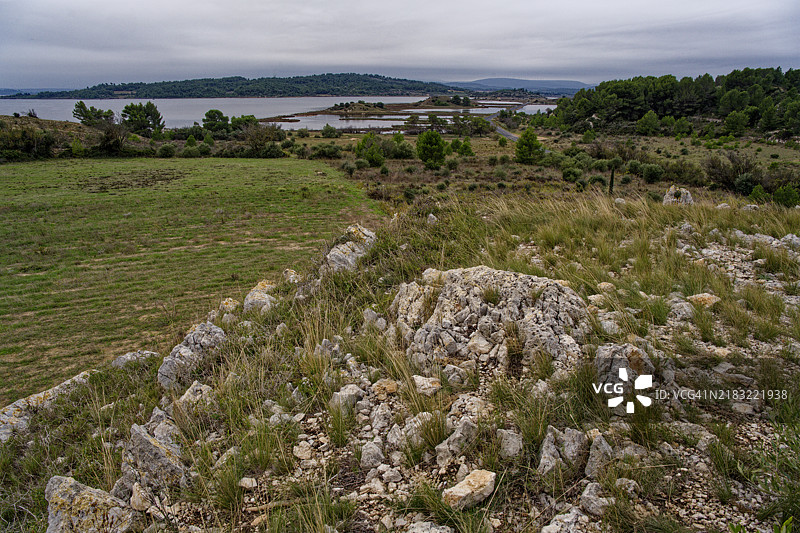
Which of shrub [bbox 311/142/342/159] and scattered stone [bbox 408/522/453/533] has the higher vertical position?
shrub [bbox 311/142/342/159]

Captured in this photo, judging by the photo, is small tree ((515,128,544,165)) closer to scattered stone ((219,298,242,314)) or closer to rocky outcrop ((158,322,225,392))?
scattered stone ((219,298,242,314))

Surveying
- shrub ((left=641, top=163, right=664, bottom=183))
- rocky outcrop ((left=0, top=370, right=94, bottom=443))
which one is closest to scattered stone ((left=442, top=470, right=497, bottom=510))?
rocky outcrop ((left=0, top=370, right=94, bottom=443))

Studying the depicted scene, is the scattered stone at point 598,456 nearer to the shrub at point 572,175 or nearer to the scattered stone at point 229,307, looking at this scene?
the scattered stone at point 229,307

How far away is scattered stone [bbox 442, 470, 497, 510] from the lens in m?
2.27

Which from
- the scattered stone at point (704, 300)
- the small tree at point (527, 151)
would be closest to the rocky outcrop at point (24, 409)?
the scattered stone at point (704, 300)

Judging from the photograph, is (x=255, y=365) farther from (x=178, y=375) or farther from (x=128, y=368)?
(x=128, y=368)

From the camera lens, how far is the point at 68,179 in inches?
1208

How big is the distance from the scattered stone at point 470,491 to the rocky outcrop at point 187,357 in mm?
3739

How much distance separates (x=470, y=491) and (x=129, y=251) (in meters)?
17.9

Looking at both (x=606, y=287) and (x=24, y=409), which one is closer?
(x=606, y=287)

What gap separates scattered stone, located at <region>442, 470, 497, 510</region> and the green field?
7364 mm

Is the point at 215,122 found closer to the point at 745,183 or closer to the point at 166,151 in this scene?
the point at 166,151

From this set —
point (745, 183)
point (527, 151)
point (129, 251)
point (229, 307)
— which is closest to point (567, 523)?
point (229, 307)

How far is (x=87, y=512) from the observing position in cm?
263
